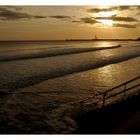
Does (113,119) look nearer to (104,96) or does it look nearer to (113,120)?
(113,120)

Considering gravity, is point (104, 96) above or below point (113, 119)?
above

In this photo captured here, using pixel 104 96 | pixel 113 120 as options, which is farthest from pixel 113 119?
pixel 104 96

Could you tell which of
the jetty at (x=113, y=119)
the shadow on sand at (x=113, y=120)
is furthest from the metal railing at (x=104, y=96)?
the shadow on sand at (x=113, y=120)

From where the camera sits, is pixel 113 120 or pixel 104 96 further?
pixel 113 120

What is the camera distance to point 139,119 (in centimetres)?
1180

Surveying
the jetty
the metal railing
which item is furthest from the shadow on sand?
the metal railing

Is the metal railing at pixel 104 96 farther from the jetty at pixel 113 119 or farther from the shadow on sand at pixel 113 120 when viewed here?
the shadow on sand at pixel 113 120

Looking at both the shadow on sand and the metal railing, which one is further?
the metal railing

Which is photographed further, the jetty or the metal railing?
the metal railing

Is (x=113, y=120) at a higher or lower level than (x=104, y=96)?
lower

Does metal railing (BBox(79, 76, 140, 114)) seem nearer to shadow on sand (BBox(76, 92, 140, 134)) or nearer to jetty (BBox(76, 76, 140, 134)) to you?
jetty (BBox(76, 76, 140, 134))
